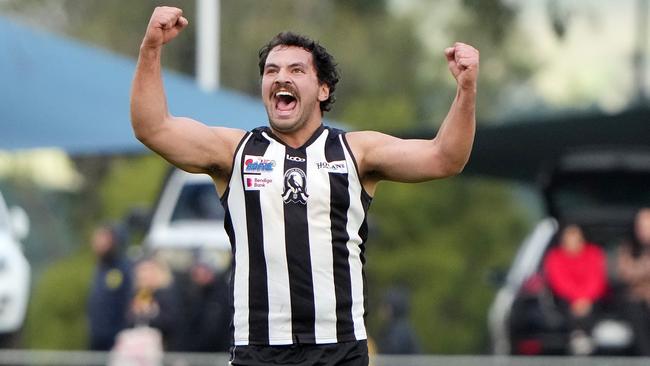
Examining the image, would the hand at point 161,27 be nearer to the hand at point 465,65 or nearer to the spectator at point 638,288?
the hand at point 465,65

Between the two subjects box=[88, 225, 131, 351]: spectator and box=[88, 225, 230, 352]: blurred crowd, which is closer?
box=[88, 225, 230, 352]: blurred crowd

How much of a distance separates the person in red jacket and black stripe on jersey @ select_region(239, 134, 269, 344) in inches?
303

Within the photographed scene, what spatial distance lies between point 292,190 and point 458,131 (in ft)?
2.15

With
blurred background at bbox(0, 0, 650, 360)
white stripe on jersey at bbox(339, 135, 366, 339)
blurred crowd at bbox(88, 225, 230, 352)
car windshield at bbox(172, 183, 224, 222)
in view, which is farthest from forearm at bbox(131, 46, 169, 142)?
blurred background at bbox(0, 0, 650, 360)

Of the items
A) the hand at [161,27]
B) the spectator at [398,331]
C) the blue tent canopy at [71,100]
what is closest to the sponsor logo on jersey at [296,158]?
the hand at [161,27]

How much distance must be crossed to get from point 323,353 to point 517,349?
8.36 metres

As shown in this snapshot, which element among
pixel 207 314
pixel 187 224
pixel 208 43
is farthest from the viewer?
pixel 208 43

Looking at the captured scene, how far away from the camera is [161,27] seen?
6.45 metres

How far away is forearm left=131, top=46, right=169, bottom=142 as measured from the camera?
255 inches

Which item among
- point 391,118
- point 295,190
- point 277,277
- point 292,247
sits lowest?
point 277,277

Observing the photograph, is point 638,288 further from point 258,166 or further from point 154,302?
point 258,166

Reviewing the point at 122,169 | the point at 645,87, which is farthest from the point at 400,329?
the point at 122,169

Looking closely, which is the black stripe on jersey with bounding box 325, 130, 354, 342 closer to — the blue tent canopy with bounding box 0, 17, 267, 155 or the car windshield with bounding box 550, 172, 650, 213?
the blue tent canopy with bounding box 0, 17, 267, 155

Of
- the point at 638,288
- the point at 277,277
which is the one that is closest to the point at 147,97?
the point at 277,277
